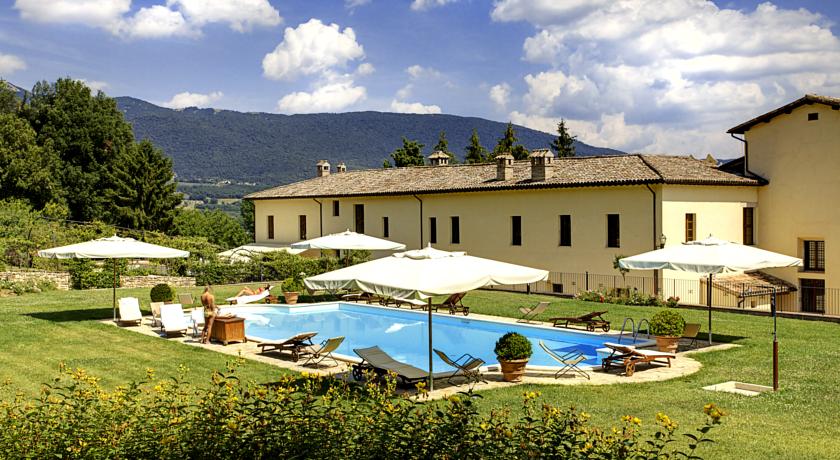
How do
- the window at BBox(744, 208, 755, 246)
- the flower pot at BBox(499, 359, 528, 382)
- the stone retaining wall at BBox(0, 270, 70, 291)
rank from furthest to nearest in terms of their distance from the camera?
the window at BBox(744, 208, 755, 246) < the stone retaining wall at BBox(0, 270, 70, 291) < the flower pot at BBox(499, 359, 528, 382)

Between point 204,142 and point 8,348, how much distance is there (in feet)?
547

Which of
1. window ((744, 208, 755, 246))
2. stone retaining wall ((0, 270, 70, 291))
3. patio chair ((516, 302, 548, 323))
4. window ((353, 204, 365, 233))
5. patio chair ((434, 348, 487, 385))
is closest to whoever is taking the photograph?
patio chair ((434, 348, 487, 385))

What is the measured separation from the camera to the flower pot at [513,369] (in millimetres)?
12500

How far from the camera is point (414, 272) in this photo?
11.2 metres

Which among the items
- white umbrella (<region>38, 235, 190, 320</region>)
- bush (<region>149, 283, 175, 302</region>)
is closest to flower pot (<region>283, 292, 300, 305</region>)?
bush (<region>149, 283, 175, 302</region>)

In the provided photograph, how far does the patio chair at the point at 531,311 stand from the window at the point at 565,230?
9026 millimetres

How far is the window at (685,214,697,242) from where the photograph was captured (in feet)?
90.9

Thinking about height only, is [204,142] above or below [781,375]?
above

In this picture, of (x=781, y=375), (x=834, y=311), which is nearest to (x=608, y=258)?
(x=834, y=311)

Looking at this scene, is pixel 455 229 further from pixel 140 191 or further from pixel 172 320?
pixel 140 191

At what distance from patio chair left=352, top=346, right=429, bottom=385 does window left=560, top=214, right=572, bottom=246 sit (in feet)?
60.1

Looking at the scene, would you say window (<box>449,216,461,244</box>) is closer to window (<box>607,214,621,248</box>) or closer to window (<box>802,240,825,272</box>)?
window (<box>607,214,621,248</box>)

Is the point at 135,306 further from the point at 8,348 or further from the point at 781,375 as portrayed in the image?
the point at 781,375

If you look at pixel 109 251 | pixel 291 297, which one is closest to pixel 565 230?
pixel 291 297
